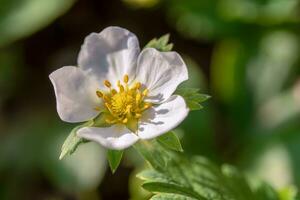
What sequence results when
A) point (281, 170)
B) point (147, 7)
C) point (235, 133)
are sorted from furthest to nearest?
1. point (147, 7)
2. point (235, 133)
3. point (281, 170)

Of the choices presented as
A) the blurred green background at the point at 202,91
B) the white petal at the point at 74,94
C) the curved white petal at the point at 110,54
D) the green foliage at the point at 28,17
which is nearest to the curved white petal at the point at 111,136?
the white petal at the point at 74,94

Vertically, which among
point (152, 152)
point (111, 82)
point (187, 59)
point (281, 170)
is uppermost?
point (111, 82)

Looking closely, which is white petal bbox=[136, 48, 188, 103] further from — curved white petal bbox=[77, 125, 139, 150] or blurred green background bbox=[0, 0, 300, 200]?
blurred green background bbox=[0, 0, 300, 200]

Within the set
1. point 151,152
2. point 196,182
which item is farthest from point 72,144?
point 196,182

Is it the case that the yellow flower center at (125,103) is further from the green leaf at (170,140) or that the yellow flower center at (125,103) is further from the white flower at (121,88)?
the green leaf at (170,140)

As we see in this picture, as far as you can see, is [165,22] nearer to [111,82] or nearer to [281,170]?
[281,170]

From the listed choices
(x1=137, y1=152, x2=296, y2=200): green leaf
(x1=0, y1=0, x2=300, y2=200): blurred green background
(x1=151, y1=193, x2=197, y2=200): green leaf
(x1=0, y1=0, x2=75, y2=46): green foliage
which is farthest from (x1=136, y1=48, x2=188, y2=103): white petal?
(x1=0, y1=0, x2=75, y2=46): green foliage

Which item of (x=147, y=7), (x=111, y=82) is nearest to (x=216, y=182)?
(x=111, y=82)
